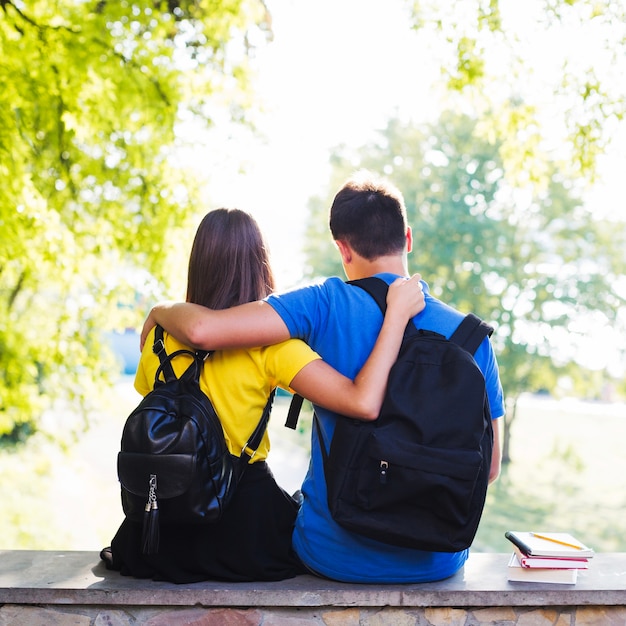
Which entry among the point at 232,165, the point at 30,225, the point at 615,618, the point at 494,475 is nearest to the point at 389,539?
the point at 494,475

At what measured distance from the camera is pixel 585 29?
19.0 feet

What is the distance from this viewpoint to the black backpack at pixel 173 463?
2.13 m

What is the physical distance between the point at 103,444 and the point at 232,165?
19871 mm

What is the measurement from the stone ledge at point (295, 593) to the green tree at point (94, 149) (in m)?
3.12

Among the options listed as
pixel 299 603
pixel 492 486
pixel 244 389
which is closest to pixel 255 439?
pixel 244 389

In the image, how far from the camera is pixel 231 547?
239cm

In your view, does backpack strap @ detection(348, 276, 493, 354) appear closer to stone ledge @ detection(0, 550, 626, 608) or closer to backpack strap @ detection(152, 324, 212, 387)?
backpack strap @ detection(152, 324, 212, 387)

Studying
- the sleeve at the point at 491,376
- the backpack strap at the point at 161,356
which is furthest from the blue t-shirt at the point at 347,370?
the backpack strap at the point at 161,356

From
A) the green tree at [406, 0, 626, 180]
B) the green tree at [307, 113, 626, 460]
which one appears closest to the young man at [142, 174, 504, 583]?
the green tree at [406, 0, 626, 180]

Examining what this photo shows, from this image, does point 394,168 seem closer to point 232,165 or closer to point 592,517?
point 592,517

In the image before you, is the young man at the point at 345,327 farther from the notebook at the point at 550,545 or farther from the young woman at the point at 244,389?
the notebook at the point at 550,545

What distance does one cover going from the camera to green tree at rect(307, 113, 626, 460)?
22.6 m

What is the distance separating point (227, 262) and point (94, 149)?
5.76 meters

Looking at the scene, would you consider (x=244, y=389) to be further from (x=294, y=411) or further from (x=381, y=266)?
(x=381, y=266)
